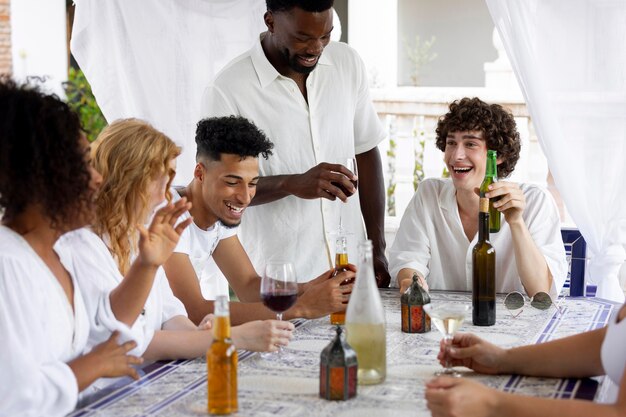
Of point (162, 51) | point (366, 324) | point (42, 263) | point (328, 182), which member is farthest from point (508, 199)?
point (162, 51)

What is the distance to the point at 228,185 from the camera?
9.30 feet

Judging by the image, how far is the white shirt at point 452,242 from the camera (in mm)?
3102

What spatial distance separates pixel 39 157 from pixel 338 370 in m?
0.72

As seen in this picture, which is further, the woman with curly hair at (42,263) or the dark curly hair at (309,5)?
the dark curly hair at (309,5)

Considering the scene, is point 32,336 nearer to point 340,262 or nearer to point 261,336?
point 261,336

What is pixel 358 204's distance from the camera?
3.55 meters

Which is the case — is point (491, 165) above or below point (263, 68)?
below

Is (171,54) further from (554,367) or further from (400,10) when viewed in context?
(400,10)

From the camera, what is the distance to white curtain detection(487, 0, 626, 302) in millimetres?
3320

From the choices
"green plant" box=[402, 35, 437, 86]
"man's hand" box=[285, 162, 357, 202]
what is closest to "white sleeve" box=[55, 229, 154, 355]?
"man's hand" box=[285, 162, 357, 202]

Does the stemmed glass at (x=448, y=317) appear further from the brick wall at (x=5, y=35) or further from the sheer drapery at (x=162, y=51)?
the brick wall at (x=5, y=35)

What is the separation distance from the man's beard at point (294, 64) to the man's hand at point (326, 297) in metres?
0.94

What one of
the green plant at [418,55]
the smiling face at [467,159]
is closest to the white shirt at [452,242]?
the smiling face at [467,159]

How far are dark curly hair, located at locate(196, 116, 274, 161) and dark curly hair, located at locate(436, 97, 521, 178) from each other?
692 millimetres
